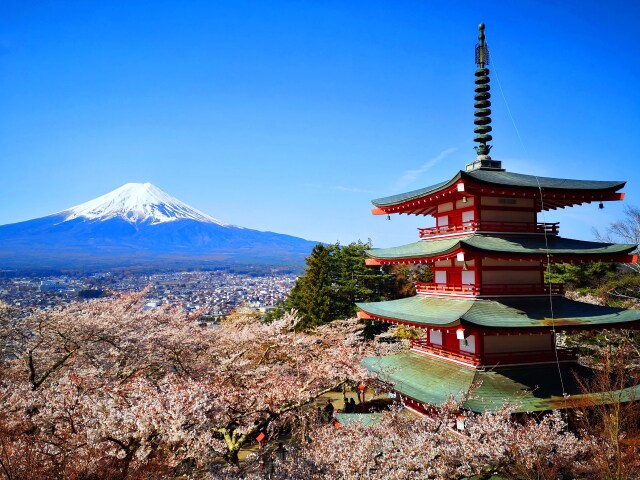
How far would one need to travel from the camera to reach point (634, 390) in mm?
11586

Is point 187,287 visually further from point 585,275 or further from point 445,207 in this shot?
point 445,207

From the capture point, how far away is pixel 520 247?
12.2m

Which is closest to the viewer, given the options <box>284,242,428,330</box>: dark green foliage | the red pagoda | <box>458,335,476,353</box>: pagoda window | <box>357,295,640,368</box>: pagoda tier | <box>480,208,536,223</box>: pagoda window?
<box>357,295,640,368</box>: pagoda tier

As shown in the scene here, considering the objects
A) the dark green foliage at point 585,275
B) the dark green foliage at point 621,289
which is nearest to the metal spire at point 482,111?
the dark green foliage at point 621,289

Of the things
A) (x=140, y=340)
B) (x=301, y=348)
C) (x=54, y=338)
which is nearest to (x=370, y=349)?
(x=301, y=348)

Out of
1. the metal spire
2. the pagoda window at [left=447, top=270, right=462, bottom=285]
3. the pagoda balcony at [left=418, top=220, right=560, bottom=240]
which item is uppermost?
the metal spire

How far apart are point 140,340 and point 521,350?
12443 millimetres

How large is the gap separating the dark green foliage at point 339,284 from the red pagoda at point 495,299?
1734 centimetres

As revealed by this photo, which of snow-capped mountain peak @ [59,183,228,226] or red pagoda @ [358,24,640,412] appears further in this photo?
snow-capped mountain peak @ [59,183,228,226]

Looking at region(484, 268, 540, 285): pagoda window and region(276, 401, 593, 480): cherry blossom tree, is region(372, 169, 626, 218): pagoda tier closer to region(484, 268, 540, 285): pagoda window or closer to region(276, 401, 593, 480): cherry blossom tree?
region(484, 268, 540, 285): pagoda window

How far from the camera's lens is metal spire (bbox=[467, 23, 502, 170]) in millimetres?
14594

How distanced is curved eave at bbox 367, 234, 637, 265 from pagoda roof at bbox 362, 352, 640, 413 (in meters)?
3.25

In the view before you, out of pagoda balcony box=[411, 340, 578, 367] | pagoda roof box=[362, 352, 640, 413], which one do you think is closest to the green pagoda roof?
pagoda balcony box=[411, 340, 578, 367]

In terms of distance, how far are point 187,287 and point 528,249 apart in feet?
258
